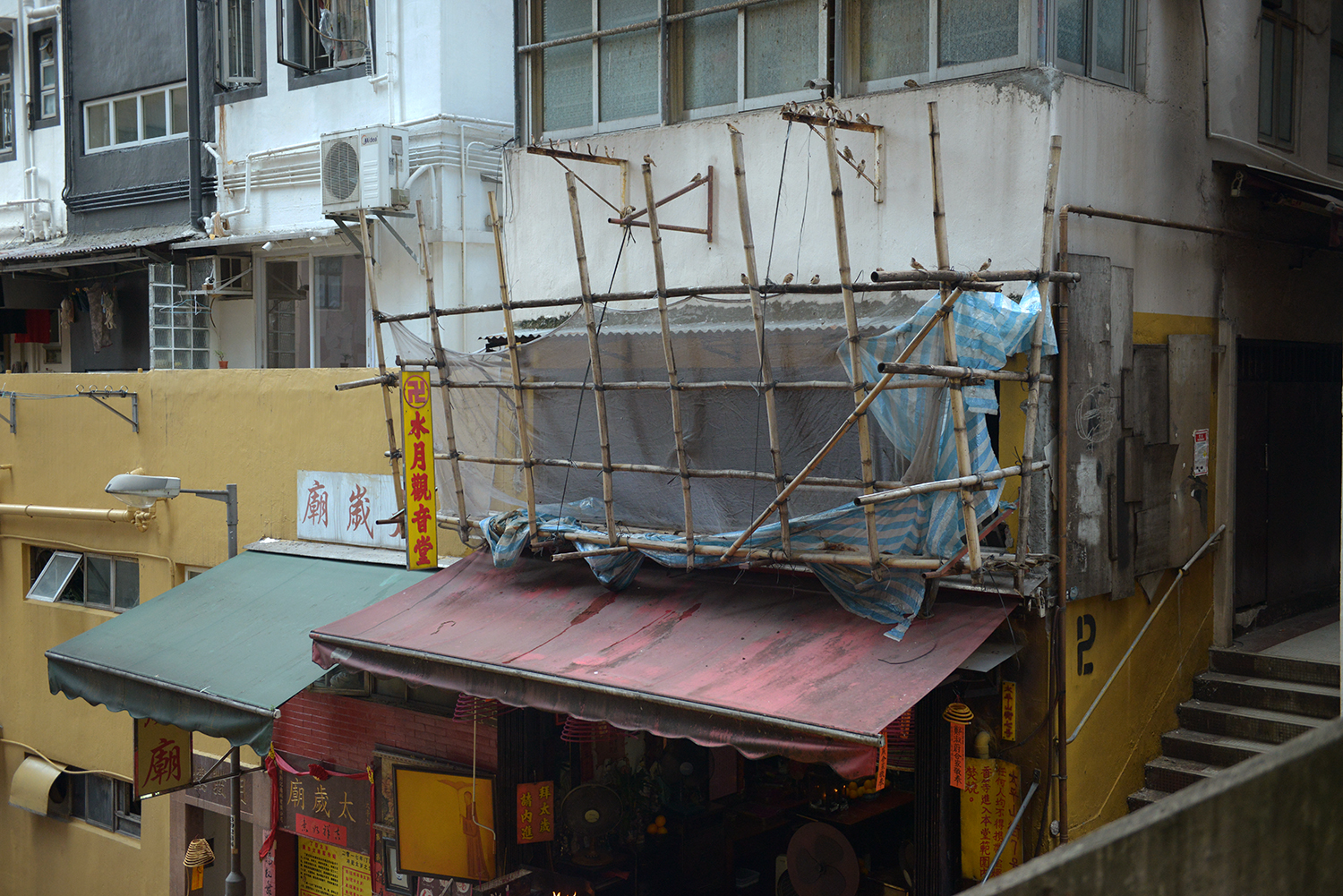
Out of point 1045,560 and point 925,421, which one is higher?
point 925,421

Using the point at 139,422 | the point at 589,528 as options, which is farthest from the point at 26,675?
the point at 589,528

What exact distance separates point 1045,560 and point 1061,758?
4.02ft

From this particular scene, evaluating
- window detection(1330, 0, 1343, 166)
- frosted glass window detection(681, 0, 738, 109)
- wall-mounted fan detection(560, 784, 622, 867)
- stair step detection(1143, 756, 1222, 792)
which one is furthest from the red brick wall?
window detection(1330, 0, 1343, 166)

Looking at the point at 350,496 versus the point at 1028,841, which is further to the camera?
the point at 350,496

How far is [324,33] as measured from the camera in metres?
12.7

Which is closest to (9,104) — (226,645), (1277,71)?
(226,645)

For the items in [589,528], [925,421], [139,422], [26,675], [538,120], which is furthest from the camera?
[26,675]

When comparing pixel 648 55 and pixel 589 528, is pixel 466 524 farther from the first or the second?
pixel 648 55

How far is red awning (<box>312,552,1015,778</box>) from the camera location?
20.1ft

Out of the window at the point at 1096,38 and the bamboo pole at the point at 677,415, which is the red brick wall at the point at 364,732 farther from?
the window at the point at 1096,38

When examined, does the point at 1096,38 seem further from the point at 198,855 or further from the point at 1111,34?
the point at 198,855

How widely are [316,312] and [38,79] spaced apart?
6607 millimetres

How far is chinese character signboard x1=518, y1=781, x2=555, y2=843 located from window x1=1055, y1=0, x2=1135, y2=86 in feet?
21.5

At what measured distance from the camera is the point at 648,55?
347 inches
